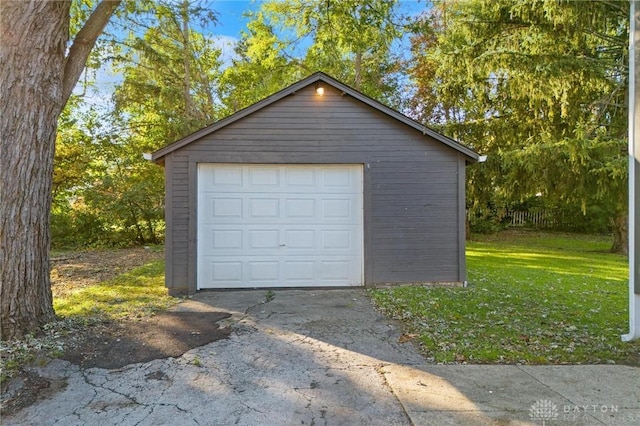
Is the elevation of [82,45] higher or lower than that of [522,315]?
higher

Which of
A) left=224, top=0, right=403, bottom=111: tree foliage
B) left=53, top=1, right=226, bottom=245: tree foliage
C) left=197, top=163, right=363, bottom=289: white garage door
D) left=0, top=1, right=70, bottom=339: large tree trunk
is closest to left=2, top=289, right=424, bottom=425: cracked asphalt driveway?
left=0, top=1, right=70, bottom=339: large tree trunk

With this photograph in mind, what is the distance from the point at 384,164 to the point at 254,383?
15.9 feet

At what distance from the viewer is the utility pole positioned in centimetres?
417

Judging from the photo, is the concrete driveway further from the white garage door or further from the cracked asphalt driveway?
the white garage door

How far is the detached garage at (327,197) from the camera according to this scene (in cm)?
686

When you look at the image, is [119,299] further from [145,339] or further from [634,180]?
[634,180]

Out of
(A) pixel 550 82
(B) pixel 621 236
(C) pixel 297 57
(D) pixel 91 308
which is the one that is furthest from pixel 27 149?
(B) pixel 621 236

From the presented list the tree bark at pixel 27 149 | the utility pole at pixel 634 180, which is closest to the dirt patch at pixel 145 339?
the tree bark at pixel 27 149

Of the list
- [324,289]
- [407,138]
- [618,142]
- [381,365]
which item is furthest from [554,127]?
[381,365]

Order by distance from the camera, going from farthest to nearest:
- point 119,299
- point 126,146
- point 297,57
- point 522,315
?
point 297,57 → point 126,146 → point 119,299 → point 522,315

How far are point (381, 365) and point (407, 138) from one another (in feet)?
15.2

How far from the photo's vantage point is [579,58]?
10.2m

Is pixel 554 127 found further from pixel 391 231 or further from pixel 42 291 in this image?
pixel 42 291

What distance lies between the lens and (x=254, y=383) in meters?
3.20
